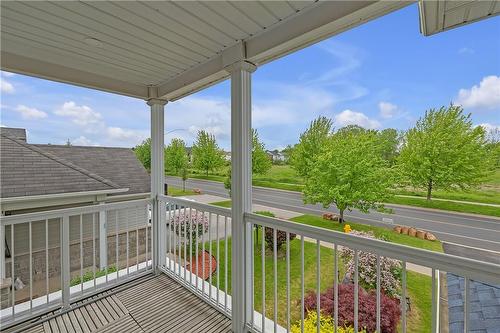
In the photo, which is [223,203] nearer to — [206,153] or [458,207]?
[206,153]

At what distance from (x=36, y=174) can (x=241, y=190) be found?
168 inches

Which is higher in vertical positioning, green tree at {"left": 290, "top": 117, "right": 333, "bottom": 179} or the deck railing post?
green tree at {"left": 290, "top": 117, "right": 333, "bottom": 179}

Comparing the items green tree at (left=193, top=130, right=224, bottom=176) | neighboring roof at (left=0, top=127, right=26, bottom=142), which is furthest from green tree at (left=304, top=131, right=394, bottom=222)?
neighboring roof at (left=0, top=127, right=26, bottom=142)

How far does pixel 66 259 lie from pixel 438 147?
3.39 meters

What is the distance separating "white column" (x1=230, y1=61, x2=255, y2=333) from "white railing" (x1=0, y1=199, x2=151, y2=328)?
1.54 meters

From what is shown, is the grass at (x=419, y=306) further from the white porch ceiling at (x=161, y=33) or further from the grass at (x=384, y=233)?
the white porch ceiling at (x=161, y=33)

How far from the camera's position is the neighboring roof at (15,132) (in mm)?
3318

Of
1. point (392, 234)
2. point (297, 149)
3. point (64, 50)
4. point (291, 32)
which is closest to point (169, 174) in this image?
point (64, 50)

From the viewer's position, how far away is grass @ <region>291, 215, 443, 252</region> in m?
1.31

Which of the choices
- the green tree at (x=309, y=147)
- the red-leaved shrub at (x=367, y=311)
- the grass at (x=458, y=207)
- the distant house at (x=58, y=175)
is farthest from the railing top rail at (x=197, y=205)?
the distant house at (x=58, y=175)

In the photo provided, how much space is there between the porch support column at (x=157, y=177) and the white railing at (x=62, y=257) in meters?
0.10

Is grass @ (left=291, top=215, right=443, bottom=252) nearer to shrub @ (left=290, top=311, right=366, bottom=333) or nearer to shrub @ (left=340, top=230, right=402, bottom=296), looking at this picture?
shrub @ (left=340, top=230, right=402, bottom=296)

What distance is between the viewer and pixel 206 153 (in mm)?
2705

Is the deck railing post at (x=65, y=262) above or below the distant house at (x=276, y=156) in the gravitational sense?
below
